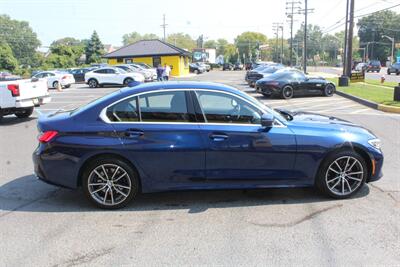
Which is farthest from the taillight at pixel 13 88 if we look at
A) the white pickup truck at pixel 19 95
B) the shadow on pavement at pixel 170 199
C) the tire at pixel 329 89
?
the tire at pixel 329 89

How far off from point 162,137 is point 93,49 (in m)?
88.2

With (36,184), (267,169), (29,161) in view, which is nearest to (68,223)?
(36,184)

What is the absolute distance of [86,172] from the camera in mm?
5391

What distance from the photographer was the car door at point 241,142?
5352 mm

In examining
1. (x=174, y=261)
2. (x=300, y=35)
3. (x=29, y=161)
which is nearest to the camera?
(x=174, y=261)

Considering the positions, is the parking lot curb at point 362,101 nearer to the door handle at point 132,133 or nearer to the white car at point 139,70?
the door handle at point 132,133

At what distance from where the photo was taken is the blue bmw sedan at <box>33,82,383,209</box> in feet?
17.5

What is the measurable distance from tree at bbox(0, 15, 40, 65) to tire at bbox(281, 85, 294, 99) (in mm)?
117402

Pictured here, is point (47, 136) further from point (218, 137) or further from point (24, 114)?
point (24, 114)

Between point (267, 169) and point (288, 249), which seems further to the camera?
point (267, 169)

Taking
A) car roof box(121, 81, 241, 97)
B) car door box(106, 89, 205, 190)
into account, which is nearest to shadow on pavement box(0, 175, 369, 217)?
car door box(106, 89, 205, 190)

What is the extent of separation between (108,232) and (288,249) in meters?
1.91

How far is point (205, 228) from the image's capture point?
189 inches

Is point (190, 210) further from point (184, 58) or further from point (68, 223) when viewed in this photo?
point (184, 58)
